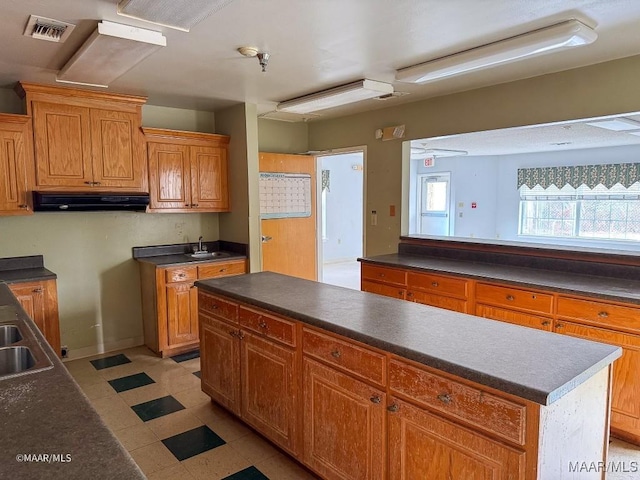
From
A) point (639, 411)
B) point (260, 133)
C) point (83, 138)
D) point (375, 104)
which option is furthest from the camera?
point (260, 133)

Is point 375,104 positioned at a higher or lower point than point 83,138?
higher

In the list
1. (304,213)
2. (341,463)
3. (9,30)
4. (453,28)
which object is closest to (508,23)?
(453,28)

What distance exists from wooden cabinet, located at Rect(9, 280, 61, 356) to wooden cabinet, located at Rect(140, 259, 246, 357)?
0.80 m

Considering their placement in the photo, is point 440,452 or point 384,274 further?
point 384,274

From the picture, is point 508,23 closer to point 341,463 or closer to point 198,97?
point 341,463

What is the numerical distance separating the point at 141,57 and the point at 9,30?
2.18 feet

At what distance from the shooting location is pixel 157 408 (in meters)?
3.02

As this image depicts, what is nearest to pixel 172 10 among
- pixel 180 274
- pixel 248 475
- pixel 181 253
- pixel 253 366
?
pixel 253 366

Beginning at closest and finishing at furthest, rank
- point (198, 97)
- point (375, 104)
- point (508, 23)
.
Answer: point (508, 23)
point (198, 97)
point (375, 104)

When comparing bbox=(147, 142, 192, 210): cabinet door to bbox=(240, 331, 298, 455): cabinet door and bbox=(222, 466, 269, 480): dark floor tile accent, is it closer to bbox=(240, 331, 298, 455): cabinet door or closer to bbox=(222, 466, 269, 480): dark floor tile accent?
bbox=(240, 331, 298, 455): cabinet door

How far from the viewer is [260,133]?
5.19 meters

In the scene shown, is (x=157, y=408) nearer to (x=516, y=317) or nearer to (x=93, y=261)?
(x=93, y=261)

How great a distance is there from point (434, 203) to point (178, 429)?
9128 millimetres

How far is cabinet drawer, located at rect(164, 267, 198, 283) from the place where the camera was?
3.94m
